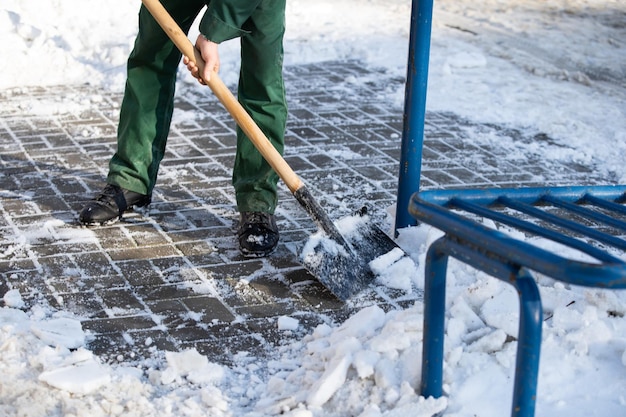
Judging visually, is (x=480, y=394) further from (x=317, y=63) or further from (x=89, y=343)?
(x=317, y=63)

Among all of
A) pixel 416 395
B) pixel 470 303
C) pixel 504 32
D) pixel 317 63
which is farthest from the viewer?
pixel 504 32

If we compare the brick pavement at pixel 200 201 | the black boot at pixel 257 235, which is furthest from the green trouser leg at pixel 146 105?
the black boot at pixel 257 235

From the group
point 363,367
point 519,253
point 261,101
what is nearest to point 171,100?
point 261,101

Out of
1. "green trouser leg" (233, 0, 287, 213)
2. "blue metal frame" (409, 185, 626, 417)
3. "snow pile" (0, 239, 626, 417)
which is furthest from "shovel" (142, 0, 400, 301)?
"blue metal frame" (409, 185, 626, 417)

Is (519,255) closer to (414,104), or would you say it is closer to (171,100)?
(414,104)

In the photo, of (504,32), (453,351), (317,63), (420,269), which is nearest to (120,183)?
(420,269)

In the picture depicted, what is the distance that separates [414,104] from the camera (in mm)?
4195

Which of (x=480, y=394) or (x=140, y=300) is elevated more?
(x=480, y=394)

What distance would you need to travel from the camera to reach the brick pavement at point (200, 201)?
12.0 feet

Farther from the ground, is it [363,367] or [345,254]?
[363,367]

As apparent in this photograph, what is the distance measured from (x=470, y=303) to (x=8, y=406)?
149 cm

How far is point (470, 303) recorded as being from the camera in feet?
10.6

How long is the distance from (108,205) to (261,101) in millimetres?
850

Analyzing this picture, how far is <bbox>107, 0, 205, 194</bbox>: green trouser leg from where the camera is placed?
4359 millimetres
